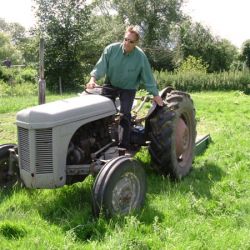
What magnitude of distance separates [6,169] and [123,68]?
1.78 metres

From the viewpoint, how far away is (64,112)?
169 inches

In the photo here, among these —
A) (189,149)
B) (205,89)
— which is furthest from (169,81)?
(189,149)

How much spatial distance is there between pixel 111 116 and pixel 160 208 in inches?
48.0

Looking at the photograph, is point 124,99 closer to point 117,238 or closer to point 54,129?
point 54,129

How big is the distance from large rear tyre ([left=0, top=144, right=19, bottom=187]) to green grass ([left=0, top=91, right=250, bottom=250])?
15 centimetres

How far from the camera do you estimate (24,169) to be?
4.34m

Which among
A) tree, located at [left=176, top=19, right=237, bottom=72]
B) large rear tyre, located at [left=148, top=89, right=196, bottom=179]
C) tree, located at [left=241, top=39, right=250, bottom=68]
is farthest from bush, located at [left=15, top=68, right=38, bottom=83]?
large rear tyre, located at [left=148, top=89, right=196, bottom=179]

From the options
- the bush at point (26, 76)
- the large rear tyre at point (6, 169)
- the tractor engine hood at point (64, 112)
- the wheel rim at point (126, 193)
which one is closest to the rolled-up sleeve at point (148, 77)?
the tractor engine hood at point (64, 112)

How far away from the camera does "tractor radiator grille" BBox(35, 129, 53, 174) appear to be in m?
4.16

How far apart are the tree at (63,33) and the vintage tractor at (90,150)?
1871 cm

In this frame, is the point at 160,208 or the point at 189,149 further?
the point at 189,149

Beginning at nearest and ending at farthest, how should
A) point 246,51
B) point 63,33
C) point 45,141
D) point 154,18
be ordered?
point 45,141 < point 63,33 < point 246,51 < point 154,18

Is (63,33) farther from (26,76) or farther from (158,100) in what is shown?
(158,100)

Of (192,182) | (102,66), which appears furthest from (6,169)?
(192,182)
